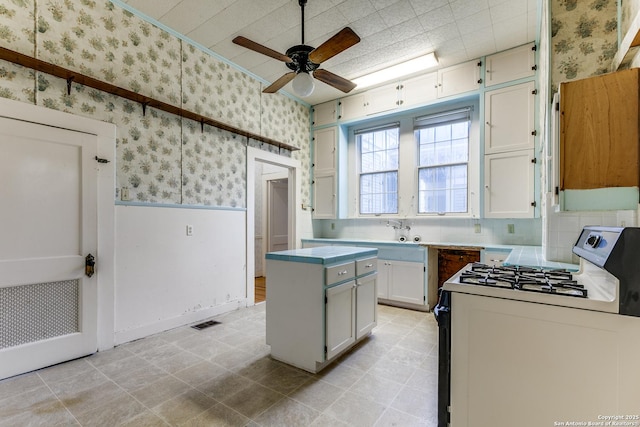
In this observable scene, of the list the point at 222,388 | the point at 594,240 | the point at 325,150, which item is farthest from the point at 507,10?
the point at 222,388

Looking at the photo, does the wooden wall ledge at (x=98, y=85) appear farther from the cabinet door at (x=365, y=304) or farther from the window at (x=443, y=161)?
the window at (x=443, y=161)

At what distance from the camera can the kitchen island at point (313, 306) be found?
2.22 m

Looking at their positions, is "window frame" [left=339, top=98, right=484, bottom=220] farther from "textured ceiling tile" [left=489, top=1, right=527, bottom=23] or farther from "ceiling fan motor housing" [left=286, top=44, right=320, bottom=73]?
"ceiling fan motor housing" [left=286, top=44, right=320, bottom=73]

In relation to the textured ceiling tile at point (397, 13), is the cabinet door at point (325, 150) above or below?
below

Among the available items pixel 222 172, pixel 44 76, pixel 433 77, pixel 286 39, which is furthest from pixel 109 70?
pixel 433 77

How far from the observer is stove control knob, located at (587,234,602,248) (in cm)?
129

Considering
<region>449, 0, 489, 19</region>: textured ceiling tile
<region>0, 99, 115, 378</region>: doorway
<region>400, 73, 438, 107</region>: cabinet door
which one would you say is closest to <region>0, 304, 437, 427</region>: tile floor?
<region>0, 99, 115, 378</region>: doorway

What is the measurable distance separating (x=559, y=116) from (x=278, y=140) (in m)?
3.62

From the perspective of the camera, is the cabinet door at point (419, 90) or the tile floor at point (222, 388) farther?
the cabinet door at point (419, 90)

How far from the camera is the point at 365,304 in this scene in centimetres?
275

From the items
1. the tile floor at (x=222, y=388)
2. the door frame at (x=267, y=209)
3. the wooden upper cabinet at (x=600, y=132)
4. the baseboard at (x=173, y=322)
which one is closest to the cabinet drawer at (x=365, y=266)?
the tile floor at (x=222, y=388)

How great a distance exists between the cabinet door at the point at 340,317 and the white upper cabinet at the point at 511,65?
3.14m

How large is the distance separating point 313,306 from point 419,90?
11.2 ft

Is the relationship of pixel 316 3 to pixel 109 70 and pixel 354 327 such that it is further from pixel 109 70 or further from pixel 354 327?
pixel 354 327
